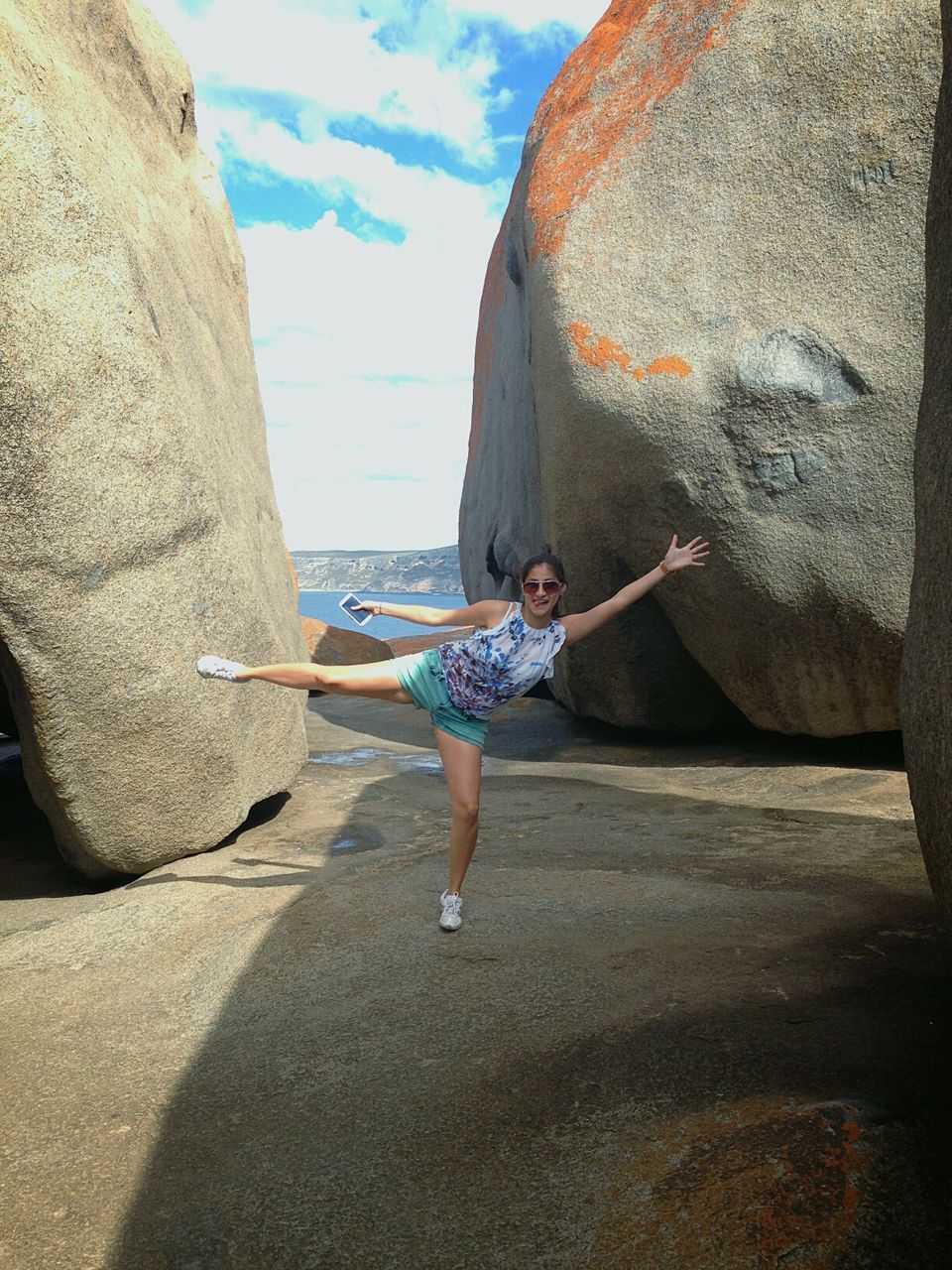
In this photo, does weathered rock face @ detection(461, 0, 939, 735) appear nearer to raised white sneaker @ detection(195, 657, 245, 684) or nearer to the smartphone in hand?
the smartphone in hand

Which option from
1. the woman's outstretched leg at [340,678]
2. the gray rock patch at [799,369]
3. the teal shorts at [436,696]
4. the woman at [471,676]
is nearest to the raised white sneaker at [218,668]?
the woman's outstretched leg at [340,678]

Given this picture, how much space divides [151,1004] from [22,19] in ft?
10.5

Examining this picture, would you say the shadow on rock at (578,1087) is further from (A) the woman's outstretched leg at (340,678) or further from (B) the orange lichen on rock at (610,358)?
(B) the orange lichen on rock at (610,358)

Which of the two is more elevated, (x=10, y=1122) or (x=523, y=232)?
(x=523, y=232)

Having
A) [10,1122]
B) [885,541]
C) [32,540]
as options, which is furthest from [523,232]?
[10,1122]

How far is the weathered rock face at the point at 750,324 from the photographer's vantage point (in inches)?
190

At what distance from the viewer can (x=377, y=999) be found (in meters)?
2.80

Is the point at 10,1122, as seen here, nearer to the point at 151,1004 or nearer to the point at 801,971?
the point at 151,1004

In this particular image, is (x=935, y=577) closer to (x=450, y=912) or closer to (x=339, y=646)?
(x=450, y=912)

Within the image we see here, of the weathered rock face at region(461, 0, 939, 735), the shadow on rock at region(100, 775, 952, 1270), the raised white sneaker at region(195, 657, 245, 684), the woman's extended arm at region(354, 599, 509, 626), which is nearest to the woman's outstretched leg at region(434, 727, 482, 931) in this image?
the shadow on rock at region(100, 775, 952, 1270)

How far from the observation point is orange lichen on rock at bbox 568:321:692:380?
202 inches

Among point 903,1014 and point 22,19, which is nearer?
point 903,1014

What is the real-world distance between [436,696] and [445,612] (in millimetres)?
386

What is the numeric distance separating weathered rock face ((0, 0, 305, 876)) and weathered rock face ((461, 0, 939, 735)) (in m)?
1.94
